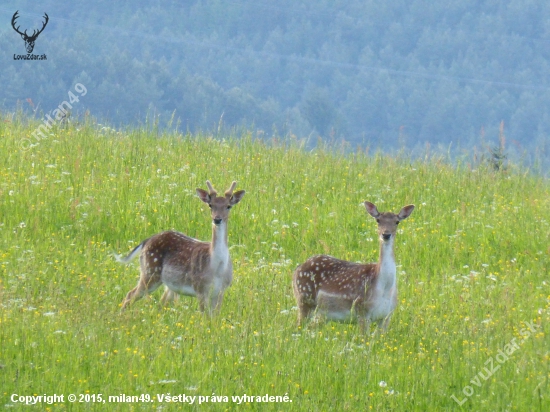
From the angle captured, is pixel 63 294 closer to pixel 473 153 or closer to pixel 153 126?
pixel 153 126

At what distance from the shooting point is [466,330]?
28.3 ft

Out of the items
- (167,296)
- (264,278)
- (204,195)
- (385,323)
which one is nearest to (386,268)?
(385,323)

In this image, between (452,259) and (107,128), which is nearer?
(452,259)

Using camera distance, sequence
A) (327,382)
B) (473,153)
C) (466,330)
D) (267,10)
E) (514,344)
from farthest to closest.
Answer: (267,10)
(473,153)
(466,330)
(514,344)
(327,382)

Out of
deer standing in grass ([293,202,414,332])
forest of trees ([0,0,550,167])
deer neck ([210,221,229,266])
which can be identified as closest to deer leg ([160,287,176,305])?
deer neck ([210,221,229,266])

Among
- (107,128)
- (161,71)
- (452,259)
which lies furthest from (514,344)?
(161,71)

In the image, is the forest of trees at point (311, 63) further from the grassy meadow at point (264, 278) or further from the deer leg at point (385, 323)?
the deer leg at point (385, 323)

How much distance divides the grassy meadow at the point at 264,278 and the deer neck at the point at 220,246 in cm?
51

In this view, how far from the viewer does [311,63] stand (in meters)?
117

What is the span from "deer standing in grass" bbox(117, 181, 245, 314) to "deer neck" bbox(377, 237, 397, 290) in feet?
5.41

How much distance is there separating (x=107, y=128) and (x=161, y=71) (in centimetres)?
5879

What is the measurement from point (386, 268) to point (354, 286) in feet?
1.21

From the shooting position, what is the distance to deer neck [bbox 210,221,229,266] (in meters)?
9.46

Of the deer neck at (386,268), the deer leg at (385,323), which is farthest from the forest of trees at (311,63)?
the deer leg at (385,323)
